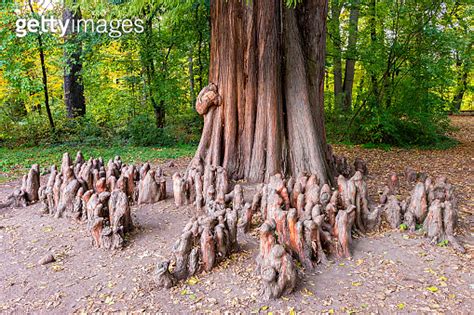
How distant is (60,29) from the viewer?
401 inches

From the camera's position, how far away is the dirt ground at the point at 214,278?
2.72 meters

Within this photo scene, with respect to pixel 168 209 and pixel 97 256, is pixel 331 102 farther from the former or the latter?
pixel 97 256

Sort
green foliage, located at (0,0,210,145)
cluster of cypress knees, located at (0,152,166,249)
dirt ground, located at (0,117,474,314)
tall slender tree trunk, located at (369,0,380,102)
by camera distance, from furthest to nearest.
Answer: green foliage, located at (0,0,210,145)
tall slender tree trunk, located at (369,0,380,102)
cluster of cypress knees, located at (0,152,166,249)
dirt ground, located at (0,117,474,314)

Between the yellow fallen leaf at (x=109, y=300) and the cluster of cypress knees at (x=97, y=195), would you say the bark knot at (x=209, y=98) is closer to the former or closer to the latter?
the cluster of cypress knees at (x=97, y=195)

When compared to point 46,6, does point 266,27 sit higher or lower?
lower

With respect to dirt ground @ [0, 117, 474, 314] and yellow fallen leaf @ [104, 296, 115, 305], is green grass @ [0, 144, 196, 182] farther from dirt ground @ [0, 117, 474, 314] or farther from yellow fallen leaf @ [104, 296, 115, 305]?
yellow fallen leaf @ [104, 296, 115, 305]

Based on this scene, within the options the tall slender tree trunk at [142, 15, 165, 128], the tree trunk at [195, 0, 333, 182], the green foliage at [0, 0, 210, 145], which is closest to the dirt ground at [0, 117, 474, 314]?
the tree trunk at [195, 0, 333, 182]

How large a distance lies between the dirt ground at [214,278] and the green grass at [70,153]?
165 inches

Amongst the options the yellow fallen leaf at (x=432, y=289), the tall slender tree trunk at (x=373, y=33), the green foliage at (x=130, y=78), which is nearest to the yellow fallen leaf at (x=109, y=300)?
the yellow fallen leaf at (x=432, y=289)

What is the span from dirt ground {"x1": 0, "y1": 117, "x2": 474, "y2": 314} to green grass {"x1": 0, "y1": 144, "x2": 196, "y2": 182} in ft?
13.8

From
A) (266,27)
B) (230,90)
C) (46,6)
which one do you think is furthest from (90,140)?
(266,27)

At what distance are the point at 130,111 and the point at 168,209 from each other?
26.6ft

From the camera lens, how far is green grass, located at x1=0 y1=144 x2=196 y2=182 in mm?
7832

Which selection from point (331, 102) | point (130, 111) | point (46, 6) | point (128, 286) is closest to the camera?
point (128, 286)
